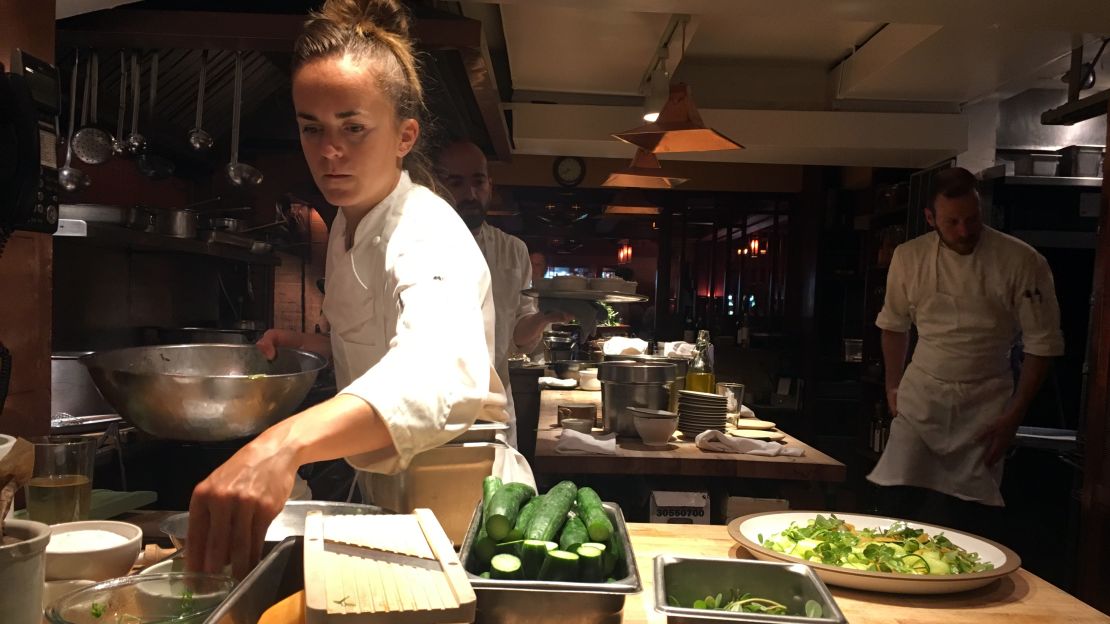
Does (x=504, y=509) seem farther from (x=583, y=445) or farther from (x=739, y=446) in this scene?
(x=739, y=446)

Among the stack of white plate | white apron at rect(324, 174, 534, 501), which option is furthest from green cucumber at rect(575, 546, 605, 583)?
the stack of white plate

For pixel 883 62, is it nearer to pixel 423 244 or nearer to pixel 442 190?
pixel 442 190

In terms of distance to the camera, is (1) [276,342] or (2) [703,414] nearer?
(1) [276,342]

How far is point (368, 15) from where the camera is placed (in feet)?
4.31

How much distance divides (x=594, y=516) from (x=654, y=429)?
5.42 ft

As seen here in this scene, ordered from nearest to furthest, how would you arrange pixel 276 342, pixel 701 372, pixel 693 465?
pixel 276 342
pixel 693 465
pixel 701 372

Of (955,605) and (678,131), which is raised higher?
(678,131)

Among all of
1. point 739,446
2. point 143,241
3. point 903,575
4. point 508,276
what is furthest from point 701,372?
point 143,241

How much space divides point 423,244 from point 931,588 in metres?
0.94

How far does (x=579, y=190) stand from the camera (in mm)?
8664

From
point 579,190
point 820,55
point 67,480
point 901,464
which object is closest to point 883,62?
point 820,55

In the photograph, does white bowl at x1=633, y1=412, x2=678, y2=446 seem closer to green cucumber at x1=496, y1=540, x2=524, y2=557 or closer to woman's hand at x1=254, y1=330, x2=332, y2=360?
woman's hand at x1=254, y1=330, x2=332, y2=360

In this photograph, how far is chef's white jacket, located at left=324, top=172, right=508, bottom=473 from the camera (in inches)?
39.5

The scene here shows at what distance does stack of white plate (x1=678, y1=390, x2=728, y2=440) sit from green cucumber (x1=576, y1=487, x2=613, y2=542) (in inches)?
72.1
